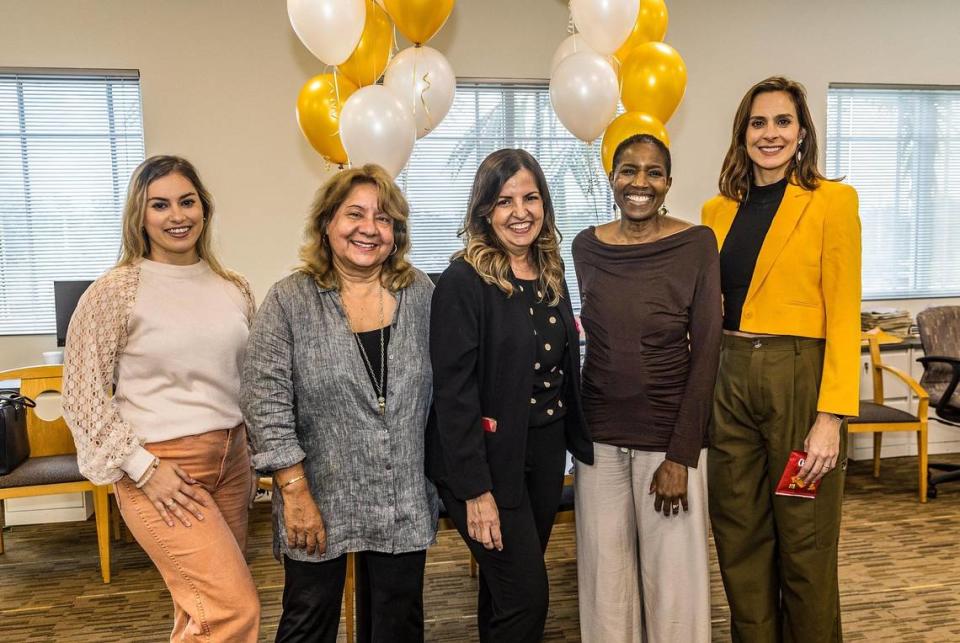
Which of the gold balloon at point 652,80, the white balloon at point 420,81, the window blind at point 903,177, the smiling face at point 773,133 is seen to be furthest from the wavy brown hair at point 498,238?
the window blind at point 903,177

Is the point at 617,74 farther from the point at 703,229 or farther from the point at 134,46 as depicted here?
the point at 134,46

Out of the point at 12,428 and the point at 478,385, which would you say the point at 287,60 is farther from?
the point at 478,385

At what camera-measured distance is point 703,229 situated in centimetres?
196

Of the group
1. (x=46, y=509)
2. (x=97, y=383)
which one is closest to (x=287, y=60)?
(x=46, y=509)

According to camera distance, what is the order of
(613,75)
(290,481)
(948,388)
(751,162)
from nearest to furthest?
(290,481)
(751,162)
(613,75)
(948,388)

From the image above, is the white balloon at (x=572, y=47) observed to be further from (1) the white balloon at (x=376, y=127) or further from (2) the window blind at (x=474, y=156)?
(2) the window blind at (x=474, y=156)

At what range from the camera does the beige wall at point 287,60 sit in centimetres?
421

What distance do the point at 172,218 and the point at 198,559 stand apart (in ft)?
2.77

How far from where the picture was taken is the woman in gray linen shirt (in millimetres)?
1694

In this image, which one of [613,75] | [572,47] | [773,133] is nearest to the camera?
[773,133]

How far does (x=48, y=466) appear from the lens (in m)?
3.34

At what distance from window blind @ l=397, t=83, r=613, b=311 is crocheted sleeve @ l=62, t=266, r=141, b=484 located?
119 inches

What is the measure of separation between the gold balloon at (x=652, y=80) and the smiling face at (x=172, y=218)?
7.31 feet

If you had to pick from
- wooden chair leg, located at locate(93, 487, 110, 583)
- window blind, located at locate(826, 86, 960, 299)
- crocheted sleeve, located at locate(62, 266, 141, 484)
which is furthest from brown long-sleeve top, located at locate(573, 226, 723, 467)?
window blind, located at locate(826, 86, 960, 299)
